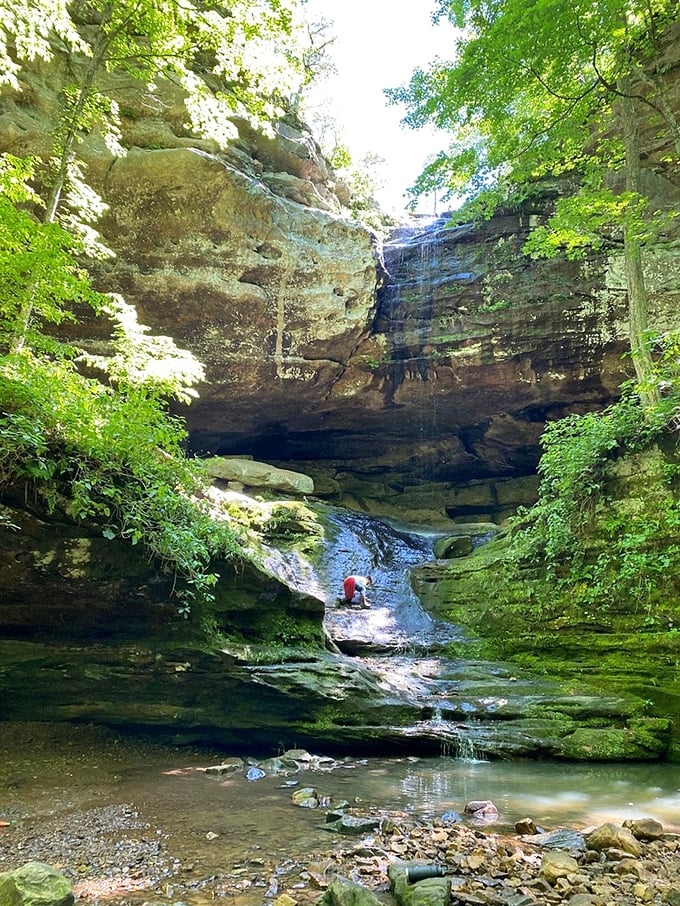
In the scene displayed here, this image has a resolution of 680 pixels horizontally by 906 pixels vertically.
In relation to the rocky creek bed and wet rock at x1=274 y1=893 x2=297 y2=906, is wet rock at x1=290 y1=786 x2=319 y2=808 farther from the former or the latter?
wet rock at x1=274 y1=893 x2=297 y2=906

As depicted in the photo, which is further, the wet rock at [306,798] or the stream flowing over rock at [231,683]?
the stream flowing over rock at [231,683]

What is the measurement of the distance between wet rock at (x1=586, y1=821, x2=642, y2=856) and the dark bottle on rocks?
44.3 inches

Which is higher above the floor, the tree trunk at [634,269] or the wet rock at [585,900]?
the tree trunk at [634,269]

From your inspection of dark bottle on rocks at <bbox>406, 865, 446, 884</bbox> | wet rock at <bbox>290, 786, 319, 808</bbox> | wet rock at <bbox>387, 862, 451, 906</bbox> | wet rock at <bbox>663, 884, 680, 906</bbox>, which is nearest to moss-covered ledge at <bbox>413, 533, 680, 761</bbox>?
wet rock at <bbox>290, 786, 319, 808</bbox>

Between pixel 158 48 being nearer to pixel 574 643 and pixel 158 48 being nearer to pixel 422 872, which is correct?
pixel 422 872

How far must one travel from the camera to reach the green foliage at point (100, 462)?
5227mm

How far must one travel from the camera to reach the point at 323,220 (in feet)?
48.9

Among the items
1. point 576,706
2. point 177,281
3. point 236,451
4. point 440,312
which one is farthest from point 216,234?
point 576,706

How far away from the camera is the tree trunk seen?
8.83 metres

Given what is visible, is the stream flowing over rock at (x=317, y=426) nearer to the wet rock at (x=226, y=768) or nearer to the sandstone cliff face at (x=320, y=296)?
the sandstone cliff face at (x=320, y=296)

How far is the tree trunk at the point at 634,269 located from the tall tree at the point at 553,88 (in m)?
0.02

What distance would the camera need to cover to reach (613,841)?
10.9 ft

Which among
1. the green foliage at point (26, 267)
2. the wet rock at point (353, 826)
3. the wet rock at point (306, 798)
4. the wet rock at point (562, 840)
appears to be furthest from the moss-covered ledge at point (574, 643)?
the green foliage at point (26, 267)

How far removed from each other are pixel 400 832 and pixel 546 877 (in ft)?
3.79
